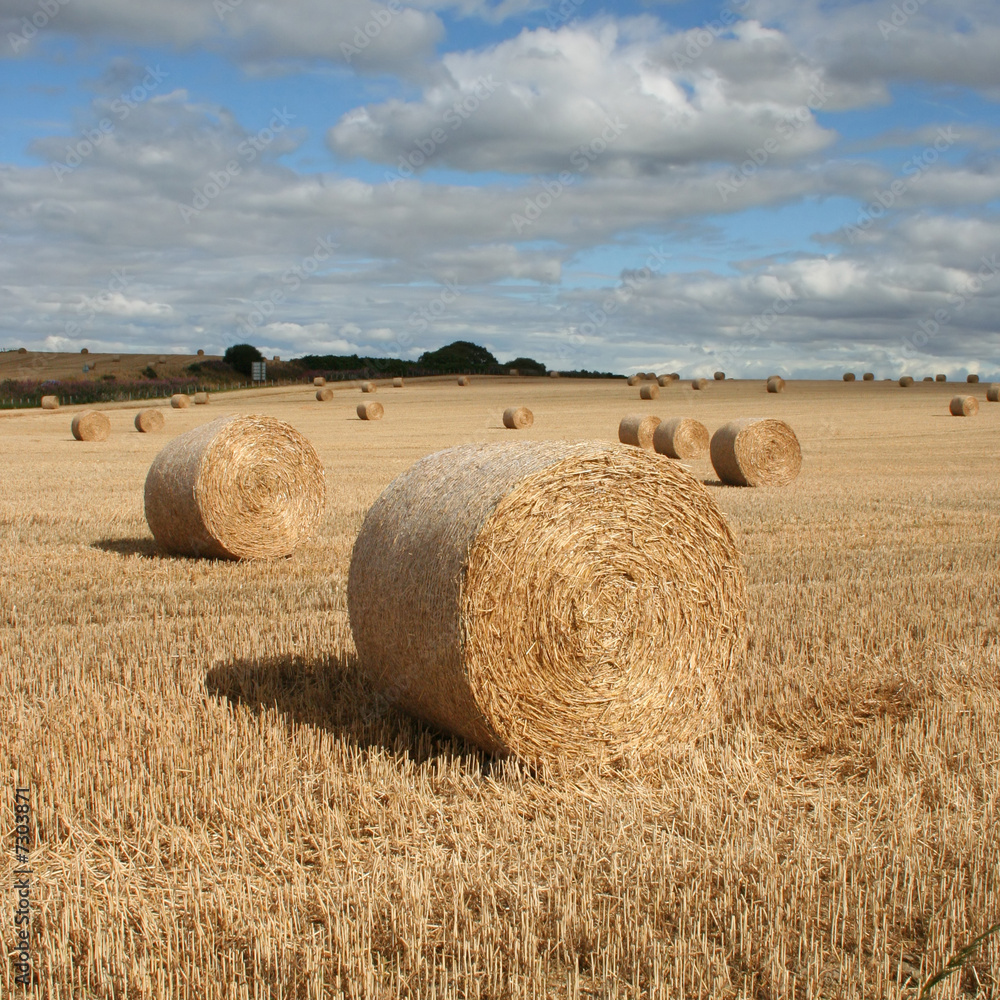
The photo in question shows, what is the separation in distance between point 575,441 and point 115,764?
2732 mm

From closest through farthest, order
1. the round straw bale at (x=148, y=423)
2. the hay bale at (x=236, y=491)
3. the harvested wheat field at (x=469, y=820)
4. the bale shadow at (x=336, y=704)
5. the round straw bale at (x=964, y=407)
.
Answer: the harvested wheat field at (x=469, y=820) → the bale shadow at (x=336, y=704) → the hay bale at (x=236, y=491) → the round straw bale at (x=148, y=423) → the round straw bale at (x=964, y=407)

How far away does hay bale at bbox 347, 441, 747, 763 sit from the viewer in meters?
4.85

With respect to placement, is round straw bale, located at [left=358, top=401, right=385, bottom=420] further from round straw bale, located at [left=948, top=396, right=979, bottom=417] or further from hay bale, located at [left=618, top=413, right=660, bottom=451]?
round straw bale, located at [left=948, top=396, right=979, bottom=417]

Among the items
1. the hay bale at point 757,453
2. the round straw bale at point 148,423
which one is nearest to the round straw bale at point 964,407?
the hay bale at point 757,453

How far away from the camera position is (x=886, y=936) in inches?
130

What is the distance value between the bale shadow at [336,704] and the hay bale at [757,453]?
12.6 metres

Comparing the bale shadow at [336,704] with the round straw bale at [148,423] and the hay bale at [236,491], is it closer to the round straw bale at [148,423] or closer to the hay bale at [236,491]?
the hay bale at [236,491]

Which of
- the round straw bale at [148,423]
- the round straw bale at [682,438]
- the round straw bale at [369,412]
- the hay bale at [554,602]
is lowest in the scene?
Result: the hay bale at [554,602]

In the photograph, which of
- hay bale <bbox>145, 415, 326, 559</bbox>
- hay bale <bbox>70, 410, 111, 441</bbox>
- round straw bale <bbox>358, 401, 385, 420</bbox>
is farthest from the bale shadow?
round straw bale <bbox>358, 401, 385, 420</bbox>

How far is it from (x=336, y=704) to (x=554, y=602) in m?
1.45

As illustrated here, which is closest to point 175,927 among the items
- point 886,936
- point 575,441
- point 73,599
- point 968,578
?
point 886,936

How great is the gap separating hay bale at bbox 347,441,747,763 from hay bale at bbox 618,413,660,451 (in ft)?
61.2

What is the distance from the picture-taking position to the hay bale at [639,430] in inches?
948

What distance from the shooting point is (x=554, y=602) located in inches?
197
